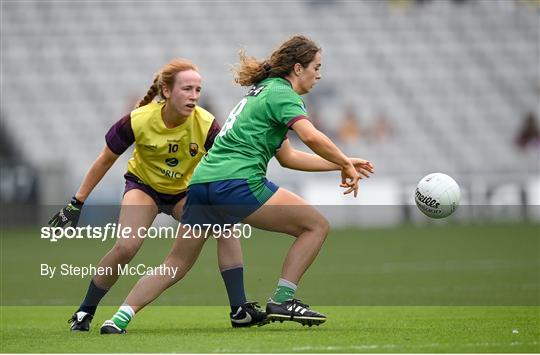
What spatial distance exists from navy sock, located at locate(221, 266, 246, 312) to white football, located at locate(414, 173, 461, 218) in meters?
1.40

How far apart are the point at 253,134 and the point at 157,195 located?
3.35 feet

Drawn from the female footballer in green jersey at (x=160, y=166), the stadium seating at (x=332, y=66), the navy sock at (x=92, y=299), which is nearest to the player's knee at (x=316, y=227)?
the female footballer in green jersey at (x=160, y=166)

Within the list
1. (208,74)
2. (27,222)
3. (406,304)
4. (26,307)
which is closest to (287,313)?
(406,304)

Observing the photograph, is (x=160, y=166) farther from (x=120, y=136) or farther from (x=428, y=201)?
(x=428, y=201)

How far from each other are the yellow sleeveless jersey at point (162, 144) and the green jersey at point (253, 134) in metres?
0.44

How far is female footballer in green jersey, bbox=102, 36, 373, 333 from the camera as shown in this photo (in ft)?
22.5

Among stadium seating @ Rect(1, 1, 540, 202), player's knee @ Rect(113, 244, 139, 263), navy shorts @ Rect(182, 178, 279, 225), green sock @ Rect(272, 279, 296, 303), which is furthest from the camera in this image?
stadium seating @ Rect(1, 1, 540, 202)

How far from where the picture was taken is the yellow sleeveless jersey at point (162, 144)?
24.3 feet

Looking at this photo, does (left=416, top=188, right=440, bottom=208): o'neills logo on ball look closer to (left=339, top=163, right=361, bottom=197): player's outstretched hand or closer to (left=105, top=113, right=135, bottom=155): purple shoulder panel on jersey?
(left=339, top=163, right=361, bottom=197): player's outstretched hand

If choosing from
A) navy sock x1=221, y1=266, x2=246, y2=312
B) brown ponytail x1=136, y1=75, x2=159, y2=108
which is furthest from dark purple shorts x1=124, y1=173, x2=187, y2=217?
navy sock x1=221, y1=266, x2=246, y2=312

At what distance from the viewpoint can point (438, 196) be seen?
24.5ft

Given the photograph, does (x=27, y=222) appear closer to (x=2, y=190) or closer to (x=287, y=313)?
(x=2, y=190)

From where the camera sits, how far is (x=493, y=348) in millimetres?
5988

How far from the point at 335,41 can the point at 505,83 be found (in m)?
5.16
